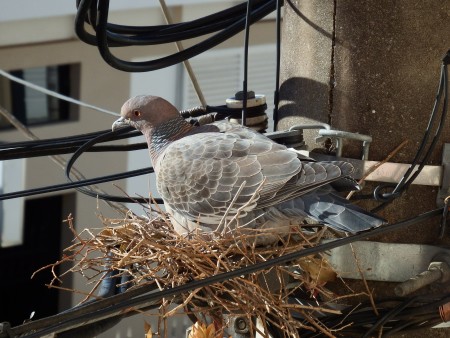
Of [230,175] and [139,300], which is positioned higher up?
[230,175]

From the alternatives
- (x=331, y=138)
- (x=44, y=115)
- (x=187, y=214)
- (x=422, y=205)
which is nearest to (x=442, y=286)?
(x=422, y=205)

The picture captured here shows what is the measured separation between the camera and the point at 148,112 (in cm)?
414

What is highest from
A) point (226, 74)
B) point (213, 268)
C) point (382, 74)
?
point (382, 74)

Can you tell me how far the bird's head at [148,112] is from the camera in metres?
4.13

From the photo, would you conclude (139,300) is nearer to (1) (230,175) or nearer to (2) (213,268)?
(2) (213,268)

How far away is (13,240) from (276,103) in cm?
615

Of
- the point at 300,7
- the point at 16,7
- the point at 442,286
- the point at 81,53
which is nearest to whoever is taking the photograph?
the point at 442,286

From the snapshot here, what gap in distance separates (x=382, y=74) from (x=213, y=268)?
91 centimetres

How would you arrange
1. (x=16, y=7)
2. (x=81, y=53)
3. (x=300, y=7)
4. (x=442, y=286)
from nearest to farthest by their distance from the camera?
(x=442, y=286)
(x=300, y=7)
(x=16, y=7)
(x=81, y=53)

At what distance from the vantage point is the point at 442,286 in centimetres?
383

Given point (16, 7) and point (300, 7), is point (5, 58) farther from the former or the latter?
point (300, 7)

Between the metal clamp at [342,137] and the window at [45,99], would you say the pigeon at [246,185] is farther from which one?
the window at [45,99]

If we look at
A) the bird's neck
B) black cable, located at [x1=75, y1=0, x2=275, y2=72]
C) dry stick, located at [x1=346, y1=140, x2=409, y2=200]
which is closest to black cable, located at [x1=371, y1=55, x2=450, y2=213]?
dry stick, located at [x1=346, y1=140, x2=409, y2=200]

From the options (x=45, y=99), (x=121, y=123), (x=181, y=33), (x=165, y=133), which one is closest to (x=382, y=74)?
(x=165, y=133)
